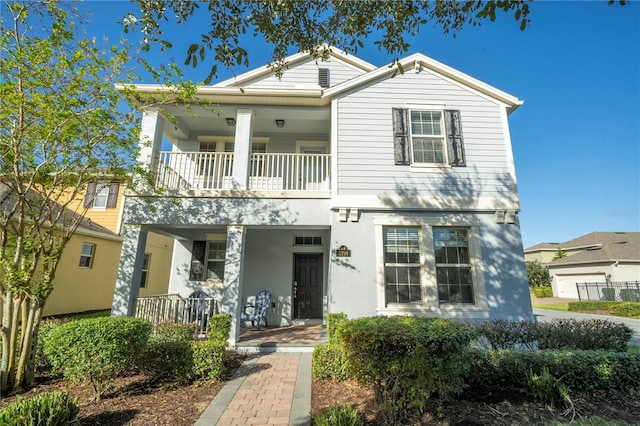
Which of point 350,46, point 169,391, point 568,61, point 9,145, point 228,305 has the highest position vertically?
point 568,61

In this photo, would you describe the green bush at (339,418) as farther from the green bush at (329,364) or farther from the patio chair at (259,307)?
the patio chair at (259,307)

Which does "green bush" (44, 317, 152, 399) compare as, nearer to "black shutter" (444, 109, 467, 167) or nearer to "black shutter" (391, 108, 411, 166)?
"black shutter" (391, 108, 411, 166)

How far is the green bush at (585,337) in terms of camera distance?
5242 mm

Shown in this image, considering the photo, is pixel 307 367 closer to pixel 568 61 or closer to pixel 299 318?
pixel 299 318

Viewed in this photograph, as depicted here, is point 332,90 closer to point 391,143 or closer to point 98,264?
point 391,143

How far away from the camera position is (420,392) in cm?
313

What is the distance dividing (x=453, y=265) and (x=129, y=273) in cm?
795

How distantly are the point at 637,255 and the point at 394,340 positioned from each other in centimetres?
2989

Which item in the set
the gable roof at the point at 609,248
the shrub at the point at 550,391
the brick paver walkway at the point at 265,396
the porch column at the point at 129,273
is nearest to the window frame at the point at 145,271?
the porch column at the point at 129,273

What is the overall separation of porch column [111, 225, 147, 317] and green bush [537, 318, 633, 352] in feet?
28.5

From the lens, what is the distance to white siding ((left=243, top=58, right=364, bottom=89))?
34.4 feet

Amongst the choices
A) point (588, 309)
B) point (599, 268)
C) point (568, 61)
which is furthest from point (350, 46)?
point (599, 268)

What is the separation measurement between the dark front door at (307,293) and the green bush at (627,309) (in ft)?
54.6

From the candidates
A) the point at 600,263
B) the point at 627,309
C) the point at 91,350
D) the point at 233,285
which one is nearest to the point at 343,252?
the point at 233,285
